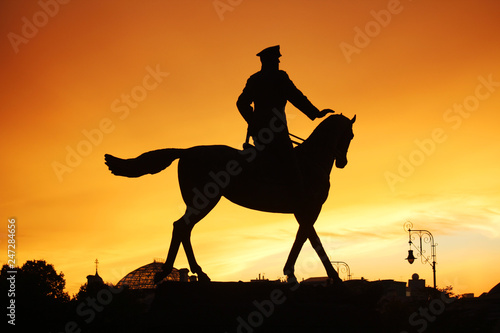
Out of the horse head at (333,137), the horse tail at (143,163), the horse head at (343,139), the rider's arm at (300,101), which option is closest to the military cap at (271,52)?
the rider's arm at (300,101)

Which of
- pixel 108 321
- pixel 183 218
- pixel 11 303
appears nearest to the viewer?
pixel 183 218

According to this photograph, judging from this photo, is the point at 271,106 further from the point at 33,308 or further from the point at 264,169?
the point at 33,308

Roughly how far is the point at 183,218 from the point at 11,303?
35155 millimetres

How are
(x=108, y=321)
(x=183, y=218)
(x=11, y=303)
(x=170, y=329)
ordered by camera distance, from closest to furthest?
(x=170, y=329)
(x=183, y=218)
(x=11, y=303)
(x=108, y=321)

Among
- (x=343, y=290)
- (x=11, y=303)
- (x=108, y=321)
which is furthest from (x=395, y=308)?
(x=343, y=290)

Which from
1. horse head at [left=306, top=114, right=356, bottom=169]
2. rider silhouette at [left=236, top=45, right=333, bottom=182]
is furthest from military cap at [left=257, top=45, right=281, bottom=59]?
horse head at [left=306, top=114, right=356, bottom=169]

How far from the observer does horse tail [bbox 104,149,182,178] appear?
11344 millimetres

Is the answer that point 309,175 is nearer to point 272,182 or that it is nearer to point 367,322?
point 272,182

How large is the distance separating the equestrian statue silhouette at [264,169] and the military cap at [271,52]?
0.29m

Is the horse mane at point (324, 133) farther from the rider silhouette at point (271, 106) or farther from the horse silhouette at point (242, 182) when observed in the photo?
the rider silhouette at point (271, 106)

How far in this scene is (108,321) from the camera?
46344mm

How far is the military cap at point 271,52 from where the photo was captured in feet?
40.5

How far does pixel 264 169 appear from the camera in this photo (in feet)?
38.1

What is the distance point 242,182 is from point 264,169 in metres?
0.43
